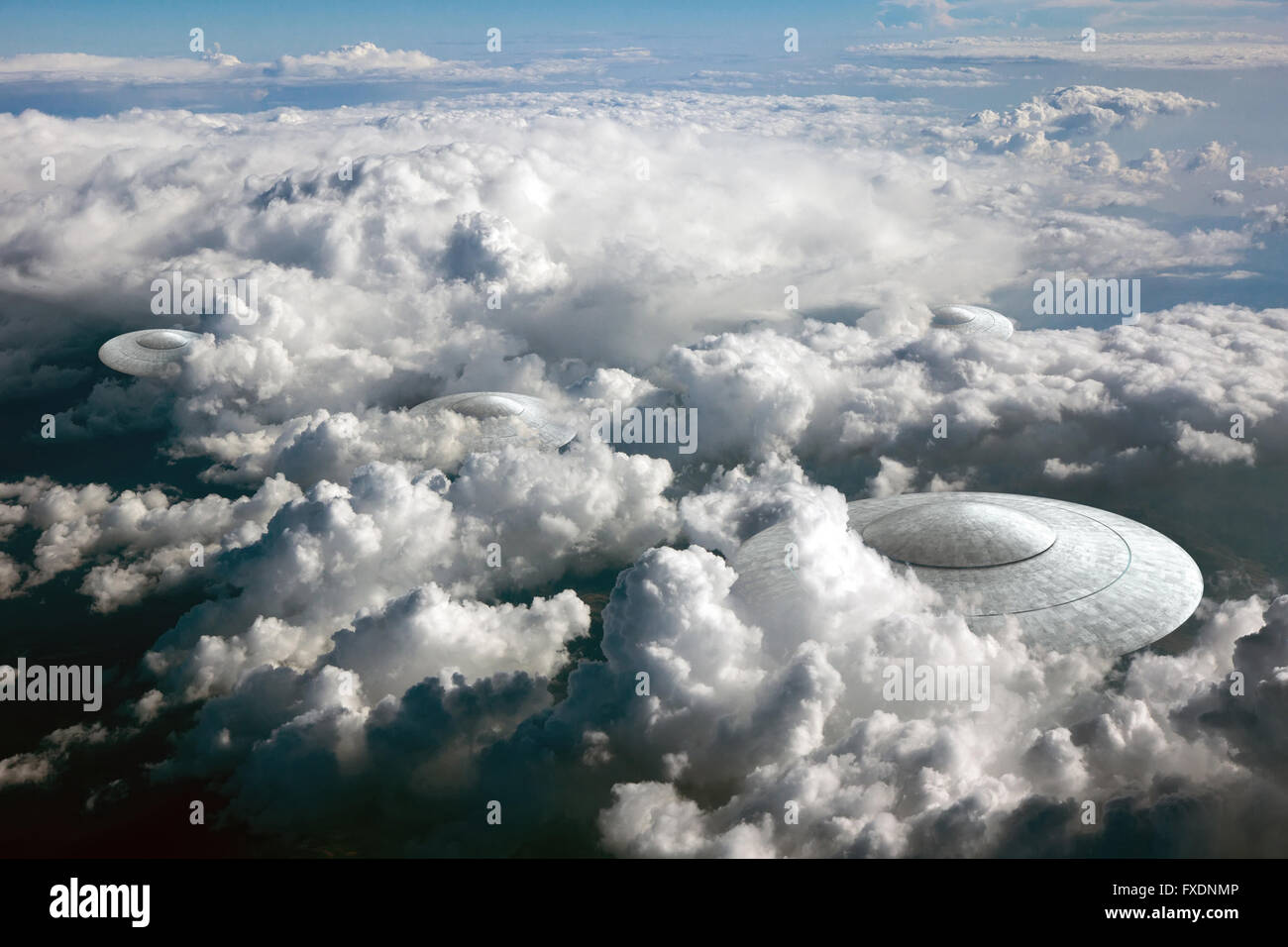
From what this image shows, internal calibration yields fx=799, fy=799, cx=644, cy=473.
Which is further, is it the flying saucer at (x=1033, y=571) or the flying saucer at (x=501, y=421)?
the flying saucer at (x=501, y=421)

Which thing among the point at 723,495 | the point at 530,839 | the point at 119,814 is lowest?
the point at 119,814

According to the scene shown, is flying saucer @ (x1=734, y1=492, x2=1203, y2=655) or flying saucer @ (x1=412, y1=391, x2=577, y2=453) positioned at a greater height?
flying saucer @ (x1=412, y1=391, x2=577, y2=453)

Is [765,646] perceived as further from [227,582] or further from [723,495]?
[227,582]

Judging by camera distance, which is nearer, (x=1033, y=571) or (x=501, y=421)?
(x=1033, y=571)

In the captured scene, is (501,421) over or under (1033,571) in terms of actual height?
over

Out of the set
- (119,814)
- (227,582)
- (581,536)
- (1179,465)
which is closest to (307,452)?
(227,582)
